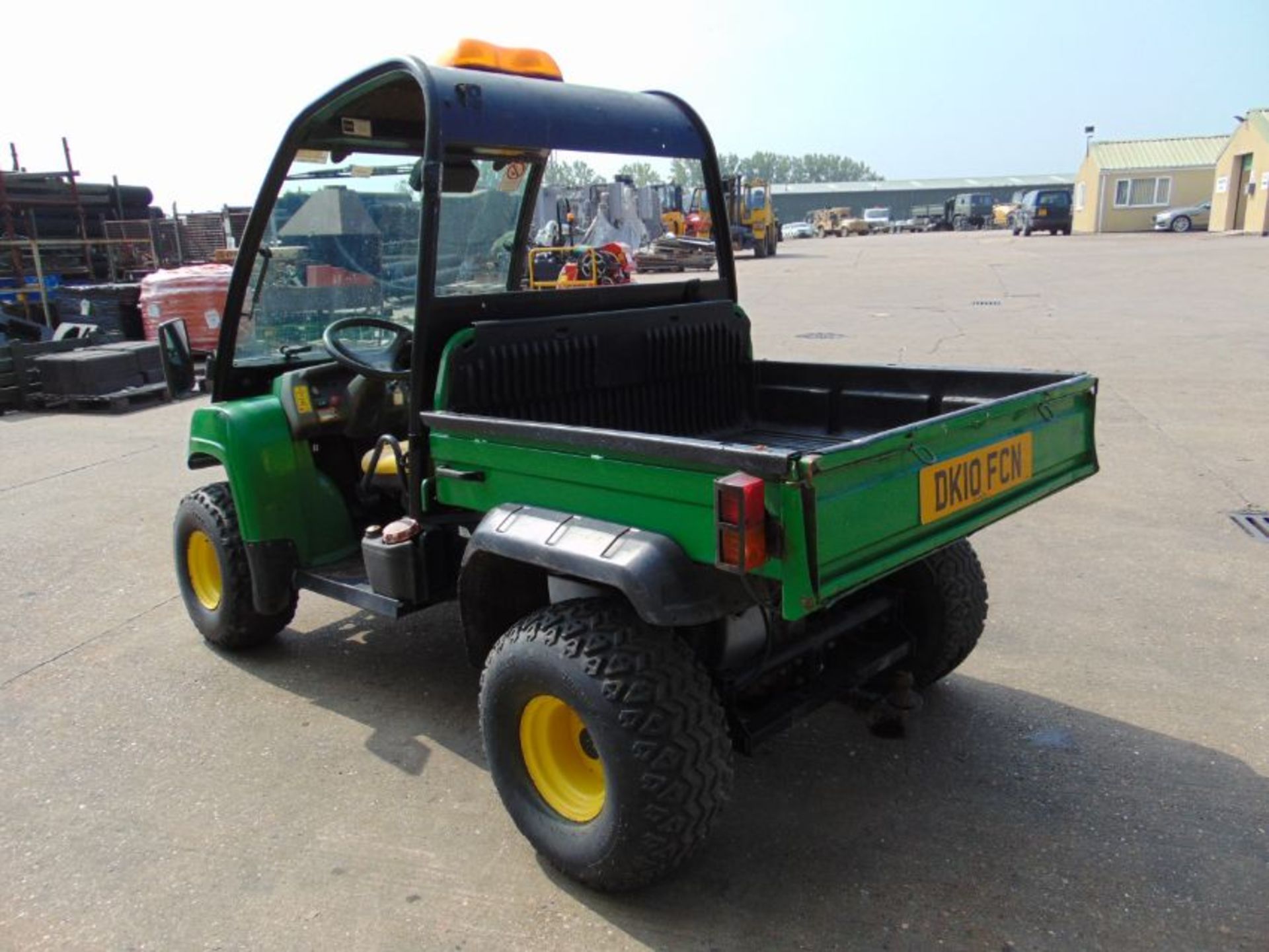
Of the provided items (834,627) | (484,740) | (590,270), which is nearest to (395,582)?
(484,740)

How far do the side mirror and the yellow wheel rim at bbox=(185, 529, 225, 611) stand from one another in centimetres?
65

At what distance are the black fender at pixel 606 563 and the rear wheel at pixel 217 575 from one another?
4.68ft

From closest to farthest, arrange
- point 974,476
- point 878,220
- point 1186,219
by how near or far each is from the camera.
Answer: point 974,476, point 1186,219, point 878,220

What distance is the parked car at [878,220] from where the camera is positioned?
6462cm

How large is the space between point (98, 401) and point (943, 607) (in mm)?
9643

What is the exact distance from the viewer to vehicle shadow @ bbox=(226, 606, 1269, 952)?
98.3 inches

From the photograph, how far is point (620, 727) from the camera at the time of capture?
8.00ft

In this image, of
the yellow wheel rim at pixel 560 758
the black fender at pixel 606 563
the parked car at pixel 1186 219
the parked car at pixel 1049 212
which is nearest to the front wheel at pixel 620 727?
the yellow wheel rim at pixel 560 758

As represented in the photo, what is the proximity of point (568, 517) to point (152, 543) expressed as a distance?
4177 millimetres

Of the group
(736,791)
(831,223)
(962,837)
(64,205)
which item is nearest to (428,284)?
(736,791)

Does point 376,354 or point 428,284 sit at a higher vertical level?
point 428,284

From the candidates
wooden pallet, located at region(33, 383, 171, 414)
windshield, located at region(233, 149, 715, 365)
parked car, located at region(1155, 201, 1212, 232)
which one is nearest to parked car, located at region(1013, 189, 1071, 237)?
parked car, located at region(1155, 201, 1212, 232)

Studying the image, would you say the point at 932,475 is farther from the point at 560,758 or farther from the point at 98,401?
the point at 98,401

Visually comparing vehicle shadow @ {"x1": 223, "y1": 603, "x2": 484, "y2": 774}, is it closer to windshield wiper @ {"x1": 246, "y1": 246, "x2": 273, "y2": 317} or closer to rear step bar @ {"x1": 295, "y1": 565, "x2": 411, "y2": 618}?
rear step bar @ {"x1": 295, "y1": 565, "x2": 411, "y2": 618}
